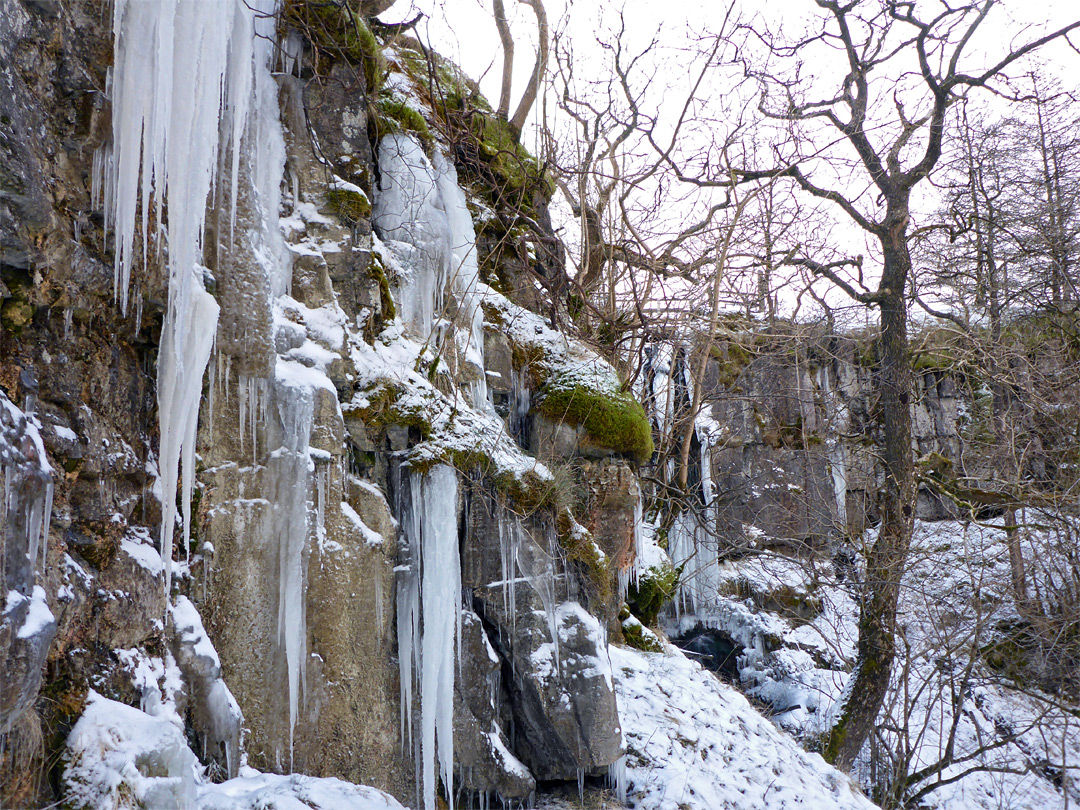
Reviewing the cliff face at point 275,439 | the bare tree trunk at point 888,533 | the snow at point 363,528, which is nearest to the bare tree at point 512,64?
the cliff face at point 275,439

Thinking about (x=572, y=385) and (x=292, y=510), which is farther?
(x=572, y=385)

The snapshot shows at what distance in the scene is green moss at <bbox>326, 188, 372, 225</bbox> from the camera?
15.8ft

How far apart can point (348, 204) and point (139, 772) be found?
373cm

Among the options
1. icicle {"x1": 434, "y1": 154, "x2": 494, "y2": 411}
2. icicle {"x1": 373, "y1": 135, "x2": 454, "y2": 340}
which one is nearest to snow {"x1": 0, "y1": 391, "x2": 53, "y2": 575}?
icicle {"x1": 373, "y1": 135, "x2": 454, "y2": 340}

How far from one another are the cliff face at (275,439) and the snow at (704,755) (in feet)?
1.91

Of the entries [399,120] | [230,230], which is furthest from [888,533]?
[230,230]

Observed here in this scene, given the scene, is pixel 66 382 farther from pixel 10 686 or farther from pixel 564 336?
pixel 564 336

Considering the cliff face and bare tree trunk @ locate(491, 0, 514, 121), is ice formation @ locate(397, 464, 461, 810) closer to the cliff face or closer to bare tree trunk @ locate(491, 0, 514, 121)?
the cliff face

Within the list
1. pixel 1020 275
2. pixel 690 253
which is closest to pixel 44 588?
pixel 690 253

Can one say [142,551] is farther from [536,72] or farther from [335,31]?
[536,72]

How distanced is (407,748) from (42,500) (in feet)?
9.74

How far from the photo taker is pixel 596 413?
20.6 ft

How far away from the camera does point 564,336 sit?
6777mm

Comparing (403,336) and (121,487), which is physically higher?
(403,336)
